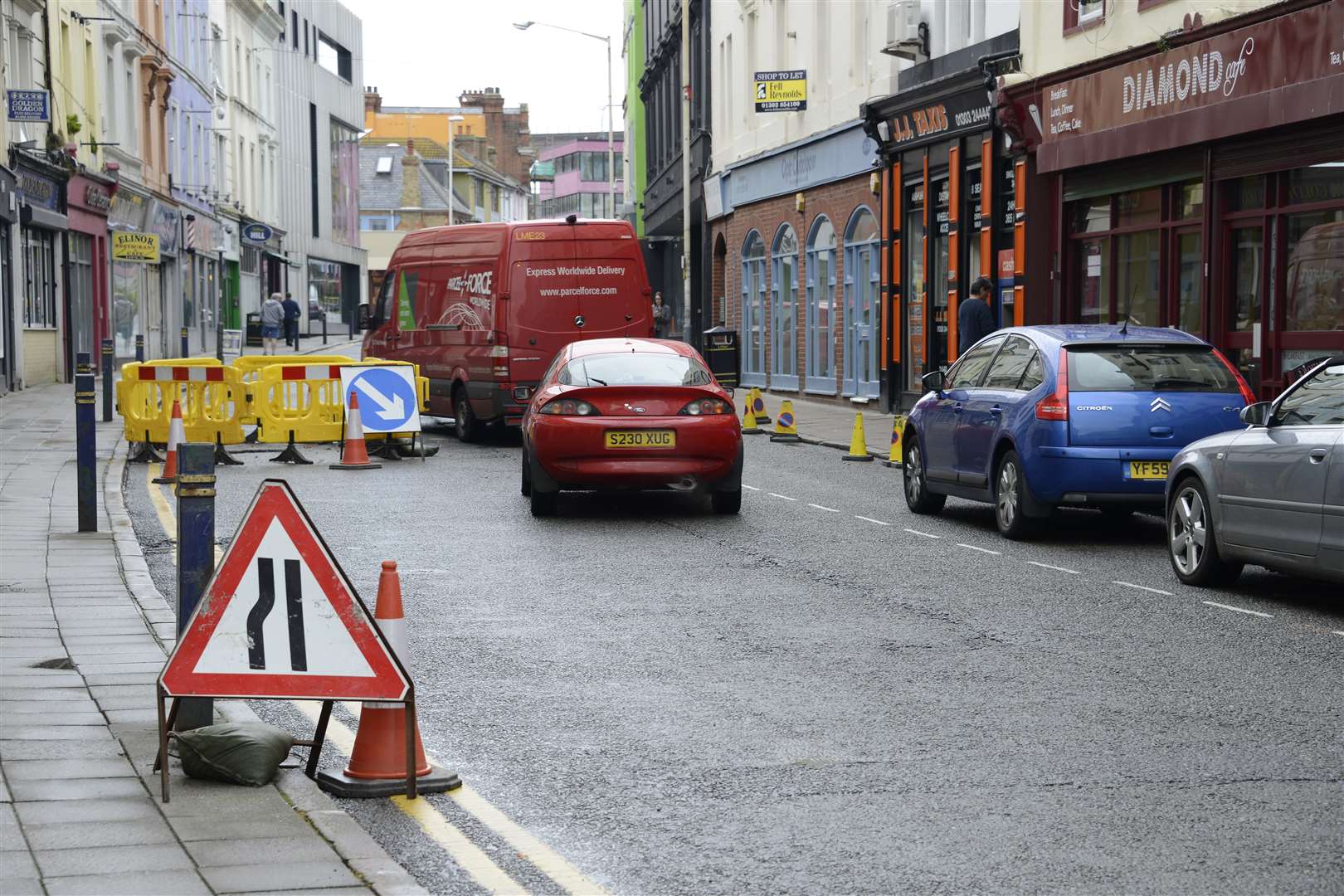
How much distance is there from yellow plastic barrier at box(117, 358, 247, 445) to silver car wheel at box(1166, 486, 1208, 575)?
1129cm

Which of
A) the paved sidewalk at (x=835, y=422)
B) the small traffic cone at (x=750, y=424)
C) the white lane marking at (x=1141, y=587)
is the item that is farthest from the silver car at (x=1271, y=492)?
the small traffic cone at (x=750, y=424)

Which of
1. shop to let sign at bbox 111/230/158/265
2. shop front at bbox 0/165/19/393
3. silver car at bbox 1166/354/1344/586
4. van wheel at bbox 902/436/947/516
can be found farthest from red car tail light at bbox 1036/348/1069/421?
shop to let sign at bbox 111/230/158/265

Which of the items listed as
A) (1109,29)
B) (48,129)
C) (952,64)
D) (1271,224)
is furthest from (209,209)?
(1271,224)

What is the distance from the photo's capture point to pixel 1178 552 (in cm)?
1084

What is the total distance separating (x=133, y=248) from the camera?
32.3 metres

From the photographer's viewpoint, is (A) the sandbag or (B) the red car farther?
(B) the red car

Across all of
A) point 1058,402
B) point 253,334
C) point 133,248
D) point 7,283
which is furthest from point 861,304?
point 253,334

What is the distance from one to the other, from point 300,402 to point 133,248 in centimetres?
1365

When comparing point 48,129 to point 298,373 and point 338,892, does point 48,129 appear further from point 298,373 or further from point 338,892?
point 338,892

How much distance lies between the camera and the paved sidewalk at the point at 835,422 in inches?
905

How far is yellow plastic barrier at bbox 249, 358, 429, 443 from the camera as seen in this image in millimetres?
19906

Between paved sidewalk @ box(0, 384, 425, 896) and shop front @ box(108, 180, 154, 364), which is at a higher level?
shop front @ box(108, 180, 154, 364)

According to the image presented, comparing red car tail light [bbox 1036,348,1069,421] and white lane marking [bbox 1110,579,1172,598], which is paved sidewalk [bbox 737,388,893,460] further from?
white lane marking [bbox 1110,579,1172,598]

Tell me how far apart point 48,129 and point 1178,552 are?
27.3m
